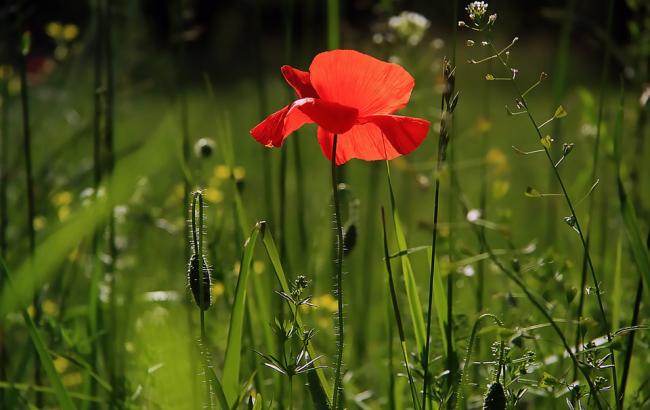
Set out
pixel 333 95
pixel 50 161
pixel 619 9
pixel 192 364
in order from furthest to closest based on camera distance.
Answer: pixel 619 9, pixel 50 161, pixel 192 364, pixel 333 95

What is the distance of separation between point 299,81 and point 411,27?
97 centimetres

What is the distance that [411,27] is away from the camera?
1920 mm

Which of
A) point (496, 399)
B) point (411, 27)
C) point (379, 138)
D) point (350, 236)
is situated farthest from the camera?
point (411, 27)

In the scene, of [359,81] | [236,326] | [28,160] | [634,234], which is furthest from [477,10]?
[28,160]

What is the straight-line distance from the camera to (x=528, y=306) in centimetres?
190

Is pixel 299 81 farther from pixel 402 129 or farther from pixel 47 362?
pixel 47 362

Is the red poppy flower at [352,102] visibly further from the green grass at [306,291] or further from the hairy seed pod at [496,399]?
the hairy seed pod at [496,399]

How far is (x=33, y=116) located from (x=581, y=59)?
4.95 meters

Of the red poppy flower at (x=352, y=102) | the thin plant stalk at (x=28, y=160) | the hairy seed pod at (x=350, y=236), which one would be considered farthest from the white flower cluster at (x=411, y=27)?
the red poppy flower at (x=352, y=102)

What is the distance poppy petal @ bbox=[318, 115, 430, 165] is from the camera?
943 mm

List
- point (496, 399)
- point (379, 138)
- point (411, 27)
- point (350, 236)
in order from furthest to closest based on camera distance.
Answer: point (411, 27) < point (350, 236) < point (379, 138) < point (496, 399)

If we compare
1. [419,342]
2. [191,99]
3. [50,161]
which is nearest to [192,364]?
[419,342]

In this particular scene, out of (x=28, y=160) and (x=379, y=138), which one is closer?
(x=379, y=138)

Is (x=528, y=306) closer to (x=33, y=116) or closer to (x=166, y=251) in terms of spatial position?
(x=166, y=251)
